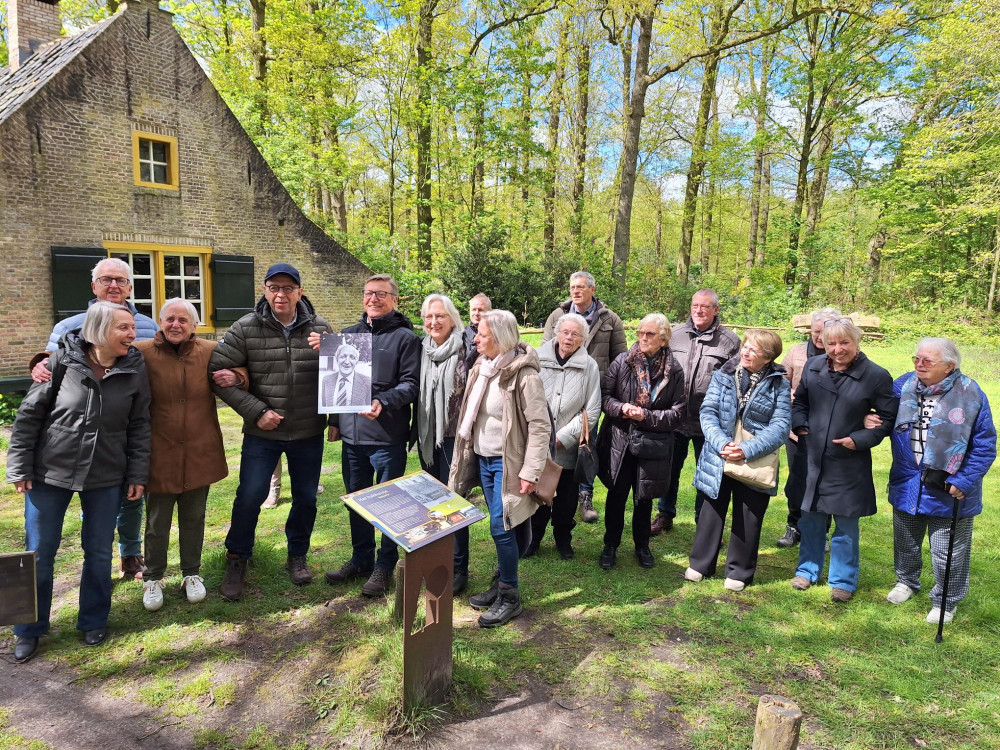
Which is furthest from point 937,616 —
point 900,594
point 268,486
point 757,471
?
point 268,486

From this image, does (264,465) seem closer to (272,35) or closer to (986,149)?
(272,35)

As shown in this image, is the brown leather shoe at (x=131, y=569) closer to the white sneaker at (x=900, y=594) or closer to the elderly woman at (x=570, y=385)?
the elderly woman at (x=570, y=385)

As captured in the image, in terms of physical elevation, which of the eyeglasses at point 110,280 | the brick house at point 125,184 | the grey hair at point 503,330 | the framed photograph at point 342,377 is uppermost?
the brick house at point 125,184

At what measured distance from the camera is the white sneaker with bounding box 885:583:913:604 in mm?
4273

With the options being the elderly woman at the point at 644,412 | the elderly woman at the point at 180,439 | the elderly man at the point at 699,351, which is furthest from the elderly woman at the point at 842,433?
the elderly woman at the point at 180,439

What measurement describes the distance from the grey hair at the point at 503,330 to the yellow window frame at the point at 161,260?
958 centimetres

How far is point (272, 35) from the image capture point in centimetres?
1842

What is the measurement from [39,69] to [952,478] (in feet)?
45.5

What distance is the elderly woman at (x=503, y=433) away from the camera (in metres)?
3.68

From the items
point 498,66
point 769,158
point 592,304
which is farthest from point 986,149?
point 592,304

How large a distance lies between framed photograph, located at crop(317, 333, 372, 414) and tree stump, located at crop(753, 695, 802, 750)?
8.83 feet

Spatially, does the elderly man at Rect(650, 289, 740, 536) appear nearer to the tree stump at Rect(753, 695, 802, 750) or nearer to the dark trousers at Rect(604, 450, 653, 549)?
the dark trousers at Rect(604, 450, 653, 549)

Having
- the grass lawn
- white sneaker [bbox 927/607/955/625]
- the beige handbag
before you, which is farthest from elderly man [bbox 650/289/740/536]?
white sneaker [bbox 927/607/955/625]

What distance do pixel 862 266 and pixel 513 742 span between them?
1036 inches
